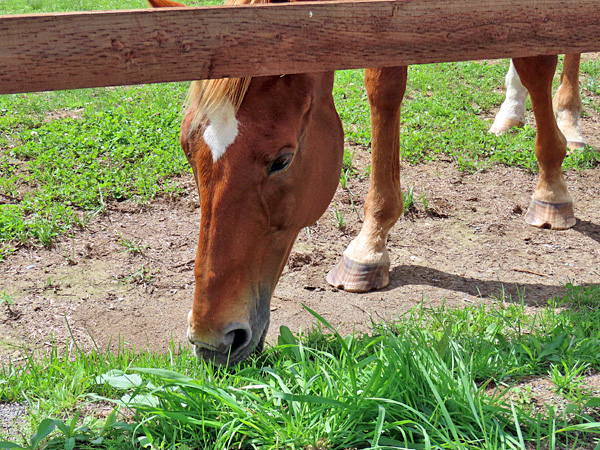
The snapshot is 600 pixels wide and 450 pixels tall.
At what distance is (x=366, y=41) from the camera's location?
1729 mm

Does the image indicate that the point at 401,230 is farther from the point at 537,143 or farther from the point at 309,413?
the point at 309,413

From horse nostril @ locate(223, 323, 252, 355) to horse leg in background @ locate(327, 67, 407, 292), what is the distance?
4.19 ft

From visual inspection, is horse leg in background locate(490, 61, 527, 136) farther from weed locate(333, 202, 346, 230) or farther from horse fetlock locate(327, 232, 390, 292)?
horse fetlock locate(327, 232, 390, 292)

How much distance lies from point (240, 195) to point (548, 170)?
270 cm

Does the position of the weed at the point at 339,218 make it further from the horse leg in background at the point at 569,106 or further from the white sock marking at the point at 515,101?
the horse leg in background at the point at 569,106

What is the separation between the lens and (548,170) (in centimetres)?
398

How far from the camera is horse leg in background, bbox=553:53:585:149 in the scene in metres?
5.06

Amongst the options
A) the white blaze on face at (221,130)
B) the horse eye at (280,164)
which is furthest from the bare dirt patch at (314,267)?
the white blaze on face at (221,130)

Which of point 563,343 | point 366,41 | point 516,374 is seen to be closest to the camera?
point 366,41

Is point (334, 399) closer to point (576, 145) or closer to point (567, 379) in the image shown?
point (567, 379)

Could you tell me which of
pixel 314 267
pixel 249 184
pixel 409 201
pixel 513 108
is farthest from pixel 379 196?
pixel 513 108

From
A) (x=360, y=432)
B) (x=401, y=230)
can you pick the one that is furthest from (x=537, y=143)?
(x=360, y=432)

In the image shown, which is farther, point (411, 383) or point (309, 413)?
point (411, 383)

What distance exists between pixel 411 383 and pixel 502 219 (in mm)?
2509
